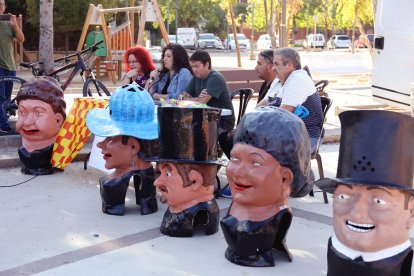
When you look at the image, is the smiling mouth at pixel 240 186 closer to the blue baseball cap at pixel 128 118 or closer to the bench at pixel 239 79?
the blue baseball cap at pixel 128 118

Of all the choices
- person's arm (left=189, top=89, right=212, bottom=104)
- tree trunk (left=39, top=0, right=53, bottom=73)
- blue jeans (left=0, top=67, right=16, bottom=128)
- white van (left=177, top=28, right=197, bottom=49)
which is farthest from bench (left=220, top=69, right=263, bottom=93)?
white van (left=177, top=28, right=197, bottom=49)

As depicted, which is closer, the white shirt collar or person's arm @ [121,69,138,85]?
the white shirt collar

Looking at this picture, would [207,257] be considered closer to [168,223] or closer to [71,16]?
[168,223]

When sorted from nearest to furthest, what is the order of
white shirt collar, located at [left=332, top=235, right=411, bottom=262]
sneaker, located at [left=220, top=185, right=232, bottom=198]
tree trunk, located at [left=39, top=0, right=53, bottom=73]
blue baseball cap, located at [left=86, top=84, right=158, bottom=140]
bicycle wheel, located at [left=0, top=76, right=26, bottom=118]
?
white shirt collar, located at [left=332, top=235, right=411, bottom=262], blue baseball cap, located at [left=86, top=84, right=158, bottom=140], sneaker, located at [left=220, top=185, right=232, bottom=198], bicycle wheel, located at [left=0, top=76, right=26, bottom=118], tree trunk, located at [left=39, top=0, right=53, bottom=73]

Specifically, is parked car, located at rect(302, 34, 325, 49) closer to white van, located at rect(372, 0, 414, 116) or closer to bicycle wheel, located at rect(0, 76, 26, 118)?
white van, located at rect(372, 0, 414, 116)

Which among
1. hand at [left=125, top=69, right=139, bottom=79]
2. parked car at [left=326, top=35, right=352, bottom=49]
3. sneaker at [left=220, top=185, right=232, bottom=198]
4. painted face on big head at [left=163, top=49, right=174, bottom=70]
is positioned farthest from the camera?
parked car at [left=326, top=35, right=352, bottom=49]

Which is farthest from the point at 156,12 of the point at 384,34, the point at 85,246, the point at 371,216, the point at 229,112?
the point at 371,216

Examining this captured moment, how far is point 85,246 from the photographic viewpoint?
190 inches

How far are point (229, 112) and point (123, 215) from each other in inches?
62.4

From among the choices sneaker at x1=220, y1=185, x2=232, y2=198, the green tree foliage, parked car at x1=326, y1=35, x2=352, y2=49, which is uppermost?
the green tree foliage

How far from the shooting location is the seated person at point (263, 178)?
13.6 ft

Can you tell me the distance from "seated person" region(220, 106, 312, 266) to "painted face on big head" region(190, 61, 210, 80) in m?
2.32

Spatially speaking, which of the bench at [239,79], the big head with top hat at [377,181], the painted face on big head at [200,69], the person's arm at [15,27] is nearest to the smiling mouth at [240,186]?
the big head with top hat at [377,181]

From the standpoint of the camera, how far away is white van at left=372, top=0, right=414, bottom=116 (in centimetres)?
965
